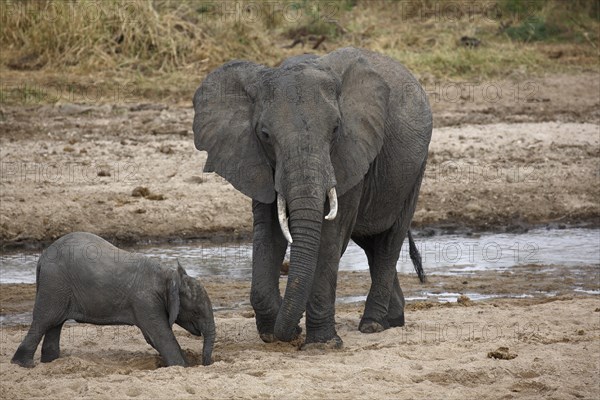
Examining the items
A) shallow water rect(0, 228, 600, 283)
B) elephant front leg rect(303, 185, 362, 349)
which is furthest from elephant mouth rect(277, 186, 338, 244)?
shallow water rect(0, 228, 600, 283)

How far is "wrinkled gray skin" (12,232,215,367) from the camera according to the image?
7750 mm

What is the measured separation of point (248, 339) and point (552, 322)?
2125mm

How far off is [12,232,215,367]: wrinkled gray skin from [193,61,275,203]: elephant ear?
0.71 meters

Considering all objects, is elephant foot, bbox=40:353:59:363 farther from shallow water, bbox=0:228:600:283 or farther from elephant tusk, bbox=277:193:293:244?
shallow water, bbox=0:228:600:283

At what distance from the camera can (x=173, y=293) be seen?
303 inches

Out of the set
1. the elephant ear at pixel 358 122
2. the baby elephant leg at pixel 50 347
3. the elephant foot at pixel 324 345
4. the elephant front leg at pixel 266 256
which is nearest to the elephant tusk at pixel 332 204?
the elephant ear at pixel 358 122

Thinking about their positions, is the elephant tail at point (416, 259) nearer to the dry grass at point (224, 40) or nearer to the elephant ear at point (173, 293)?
the elephant ear at point (173, 293)

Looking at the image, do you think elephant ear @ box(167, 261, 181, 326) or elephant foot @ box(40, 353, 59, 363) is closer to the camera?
elephant ear @ box(167, 261, 181, 326)

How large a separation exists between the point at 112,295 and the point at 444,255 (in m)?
4.72

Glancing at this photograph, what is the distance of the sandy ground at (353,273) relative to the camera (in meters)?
7.12

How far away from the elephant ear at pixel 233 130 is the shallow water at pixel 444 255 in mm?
3099

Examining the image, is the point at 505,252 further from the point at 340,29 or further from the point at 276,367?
the point at 340,29

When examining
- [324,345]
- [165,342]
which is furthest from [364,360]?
[165,342]

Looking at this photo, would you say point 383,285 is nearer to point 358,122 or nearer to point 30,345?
point 358,122
